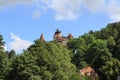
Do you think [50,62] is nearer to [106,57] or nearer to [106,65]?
[106,65]

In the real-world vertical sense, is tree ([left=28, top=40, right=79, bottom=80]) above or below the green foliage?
below

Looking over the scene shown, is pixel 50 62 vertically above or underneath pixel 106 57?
underneath

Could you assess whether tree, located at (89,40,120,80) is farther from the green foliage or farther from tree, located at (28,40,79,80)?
tree, located at (28,40,79,80)

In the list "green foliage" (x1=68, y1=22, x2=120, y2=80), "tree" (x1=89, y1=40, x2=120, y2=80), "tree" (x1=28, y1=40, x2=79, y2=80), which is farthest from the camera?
"green foliage" (x1=68, y1=22, x2=120, y2=80)

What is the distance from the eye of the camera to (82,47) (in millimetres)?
173250

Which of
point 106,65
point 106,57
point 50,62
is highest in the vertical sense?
point 106,57

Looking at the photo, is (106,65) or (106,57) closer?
(106,65)

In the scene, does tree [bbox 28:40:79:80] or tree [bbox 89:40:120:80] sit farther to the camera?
tree [bbox 89:40:120:80]

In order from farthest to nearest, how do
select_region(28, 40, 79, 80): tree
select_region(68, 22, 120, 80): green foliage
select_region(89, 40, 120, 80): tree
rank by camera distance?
select_region(68, 22, 120, 80): green foliage < select_region(89, 40, 120, 80): tree < select_region(28, 40, 79, 80): tree

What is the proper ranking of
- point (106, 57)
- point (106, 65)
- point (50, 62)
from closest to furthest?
point (50, 62), point (106, 65), point (106, 57)

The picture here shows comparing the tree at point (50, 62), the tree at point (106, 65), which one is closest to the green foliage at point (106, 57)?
the tree at point (106, 65)

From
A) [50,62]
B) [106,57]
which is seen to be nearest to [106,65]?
[106,57]

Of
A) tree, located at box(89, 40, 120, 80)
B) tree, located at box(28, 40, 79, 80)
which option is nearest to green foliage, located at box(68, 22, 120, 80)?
tree, located at box(89, 40, 120, 80)

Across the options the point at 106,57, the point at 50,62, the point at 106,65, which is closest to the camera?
the point at 50,62
